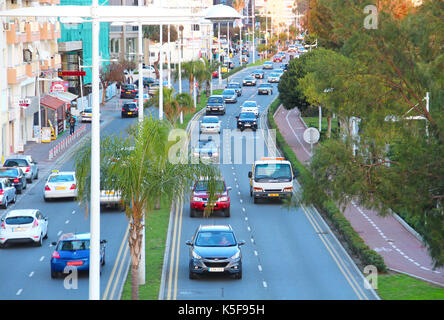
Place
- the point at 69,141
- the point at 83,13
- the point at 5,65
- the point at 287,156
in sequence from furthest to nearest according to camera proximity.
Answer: the point at 69,141
the point at 5,65
the point at 287,156
the point at 83,13

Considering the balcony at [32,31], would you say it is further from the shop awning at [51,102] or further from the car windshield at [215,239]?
the car windshield at [215,239]

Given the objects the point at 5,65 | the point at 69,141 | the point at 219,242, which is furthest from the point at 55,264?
the point at 69,141

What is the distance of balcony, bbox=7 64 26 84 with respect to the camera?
58.7 m

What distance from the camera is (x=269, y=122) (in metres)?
73.4

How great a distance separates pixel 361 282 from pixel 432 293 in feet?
8.64

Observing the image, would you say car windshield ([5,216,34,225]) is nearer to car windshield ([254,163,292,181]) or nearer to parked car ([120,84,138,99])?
car windshield ([254,163,292,181])

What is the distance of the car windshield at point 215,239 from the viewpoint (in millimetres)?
29000

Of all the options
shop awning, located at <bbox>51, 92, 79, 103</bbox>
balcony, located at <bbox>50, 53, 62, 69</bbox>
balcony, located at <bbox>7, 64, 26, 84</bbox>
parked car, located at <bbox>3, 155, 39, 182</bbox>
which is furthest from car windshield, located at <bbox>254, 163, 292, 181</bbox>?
shop awning, located at <bbox>51, 92, 79, 103</bbox>

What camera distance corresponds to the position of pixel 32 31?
65.8 metres

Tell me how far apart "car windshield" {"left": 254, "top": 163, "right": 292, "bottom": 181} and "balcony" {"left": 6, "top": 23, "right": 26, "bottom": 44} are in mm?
24188

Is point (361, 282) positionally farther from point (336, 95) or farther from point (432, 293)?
point (336, 95)

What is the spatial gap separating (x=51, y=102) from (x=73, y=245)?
145 ft

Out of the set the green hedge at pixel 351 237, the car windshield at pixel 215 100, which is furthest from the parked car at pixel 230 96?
the green hedge at pixel 351 237

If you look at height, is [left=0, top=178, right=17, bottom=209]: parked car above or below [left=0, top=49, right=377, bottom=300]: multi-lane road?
above
